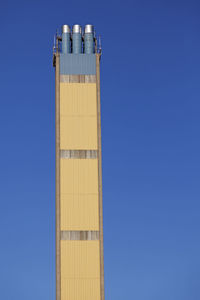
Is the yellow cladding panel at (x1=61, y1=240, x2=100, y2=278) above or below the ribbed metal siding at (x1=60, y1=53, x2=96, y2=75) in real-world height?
below

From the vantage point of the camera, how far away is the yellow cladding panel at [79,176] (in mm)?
102000

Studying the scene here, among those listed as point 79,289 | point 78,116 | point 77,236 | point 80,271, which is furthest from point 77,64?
point 79,289

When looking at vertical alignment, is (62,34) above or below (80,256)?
above

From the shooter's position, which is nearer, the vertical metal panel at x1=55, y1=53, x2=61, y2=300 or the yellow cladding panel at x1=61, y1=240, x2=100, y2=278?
the vertical metal panel at x1=55, y1=53, x2=61, y2=300

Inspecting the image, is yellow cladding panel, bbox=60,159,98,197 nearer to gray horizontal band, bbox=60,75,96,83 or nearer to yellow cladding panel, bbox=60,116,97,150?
yellow cladding panel, bbox=60,116,97,150

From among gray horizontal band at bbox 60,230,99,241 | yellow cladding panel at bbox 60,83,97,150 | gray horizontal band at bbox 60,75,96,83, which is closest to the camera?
gray horizontal band at bbox 60,230,99,241

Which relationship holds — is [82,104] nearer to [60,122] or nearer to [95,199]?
[60,122]

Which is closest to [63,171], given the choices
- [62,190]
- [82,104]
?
[62,190]

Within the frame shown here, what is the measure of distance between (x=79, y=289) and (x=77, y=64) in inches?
1310

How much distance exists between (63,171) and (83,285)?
1641 cm

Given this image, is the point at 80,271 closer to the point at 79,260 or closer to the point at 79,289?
the point at 79,260

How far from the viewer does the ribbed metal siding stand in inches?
4210

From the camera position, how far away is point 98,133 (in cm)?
10456

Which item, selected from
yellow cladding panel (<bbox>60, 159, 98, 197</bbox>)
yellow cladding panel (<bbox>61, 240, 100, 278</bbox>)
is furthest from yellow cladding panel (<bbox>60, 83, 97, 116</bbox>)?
yellow cladding panel (<bbox>61, 240, 100, 278</bbox>)
